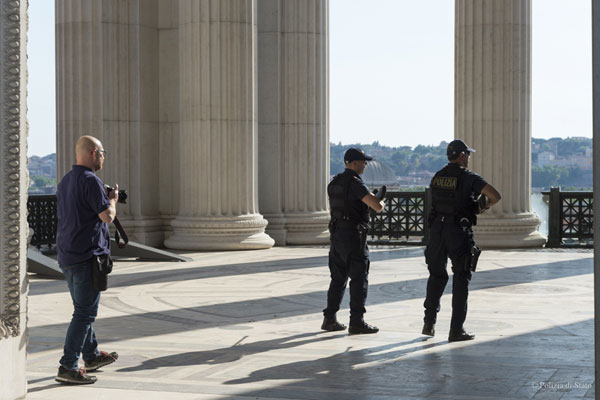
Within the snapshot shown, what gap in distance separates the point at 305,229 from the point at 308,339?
13065 millimetres

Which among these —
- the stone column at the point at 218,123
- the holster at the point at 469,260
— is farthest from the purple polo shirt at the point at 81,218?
the stone column at the point at 218,123

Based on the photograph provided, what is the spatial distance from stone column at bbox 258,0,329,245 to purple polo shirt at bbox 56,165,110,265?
15.1 metres

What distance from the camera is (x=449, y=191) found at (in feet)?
34.1

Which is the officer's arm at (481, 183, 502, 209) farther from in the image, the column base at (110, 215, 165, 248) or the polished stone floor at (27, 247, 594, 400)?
the column base at (110, 215, 165, 248)

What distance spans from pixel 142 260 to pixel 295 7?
7.72m

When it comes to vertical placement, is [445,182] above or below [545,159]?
below

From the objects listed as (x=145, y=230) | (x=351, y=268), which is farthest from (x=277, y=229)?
(x=351, y=268)

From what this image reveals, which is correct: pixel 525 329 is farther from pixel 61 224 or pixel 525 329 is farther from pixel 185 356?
pixel 61 224

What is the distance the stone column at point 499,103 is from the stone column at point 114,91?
733 cm

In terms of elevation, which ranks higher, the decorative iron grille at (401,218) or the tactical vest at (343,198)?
the tactical vest at (343,198)

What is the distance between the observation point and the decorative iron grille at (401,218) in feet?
79.4

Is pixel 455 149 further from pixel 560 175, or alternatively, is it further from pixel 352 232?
pixel 560 175

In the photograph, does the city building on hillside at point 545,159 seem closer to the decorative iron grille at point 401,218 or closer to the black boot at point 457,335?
the decorative iron grille at point 401,218

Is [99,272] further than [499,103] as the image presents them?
No
